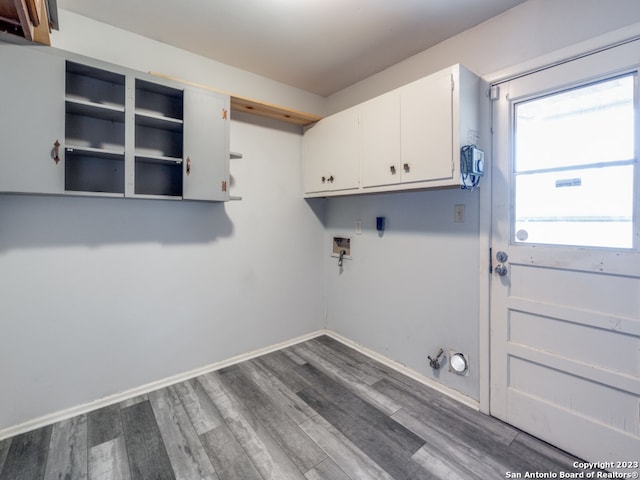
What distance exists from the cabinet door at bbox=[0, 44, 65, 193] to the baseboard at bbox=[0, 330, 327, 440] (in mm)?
1397

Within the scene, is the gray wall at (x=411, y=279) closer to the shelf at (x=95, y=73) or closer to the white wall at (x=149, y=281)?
the white wall at (x=149, y=281)

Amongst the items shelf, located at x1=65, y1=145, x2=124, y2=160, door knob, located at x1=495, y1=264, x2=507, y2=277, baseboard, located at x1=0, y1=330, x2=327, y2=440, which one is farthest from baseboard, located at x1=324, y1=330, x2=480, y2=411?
shelf, located at x1=65, y1=145, x2=124, y2=160

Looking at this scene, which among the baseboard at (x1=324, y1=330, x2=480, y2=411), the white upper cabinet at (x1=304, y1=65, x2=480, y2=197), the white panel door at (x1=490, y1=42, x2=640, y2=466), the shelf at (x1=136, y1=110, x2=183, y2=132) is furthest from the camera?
the baseboard at (x1=324, y1=330, x2=480, y2=411)

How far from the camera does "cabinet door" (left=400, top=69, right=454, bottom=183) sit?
1.79 m

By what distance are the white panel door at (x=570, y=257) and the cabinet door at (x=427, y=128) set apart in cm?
34

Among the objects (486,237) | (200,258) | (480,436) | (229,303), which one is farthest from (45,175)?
(480,436)

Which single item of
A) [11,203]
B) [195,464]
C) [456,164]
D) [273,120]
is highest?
[273,120]

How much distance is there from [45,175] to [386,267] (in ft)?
7.69

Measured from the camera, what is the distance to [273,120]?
278cm

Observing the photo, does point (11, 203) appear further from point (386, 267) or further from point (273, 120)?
point (386, 267)

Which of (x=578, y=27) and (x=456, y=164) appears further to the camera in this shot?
(x=456, y=164)

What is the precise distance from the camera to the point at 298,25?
1949 millimetres

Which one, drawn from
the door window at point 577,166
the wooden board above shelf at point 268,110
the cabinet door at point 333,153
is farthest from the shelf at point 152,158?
the door window at point 577,166

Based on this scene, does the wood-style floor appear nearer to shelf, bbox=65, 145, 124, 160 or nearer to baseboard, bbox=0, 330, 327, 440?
baseboard, bbox=0, 330, 327, 440
